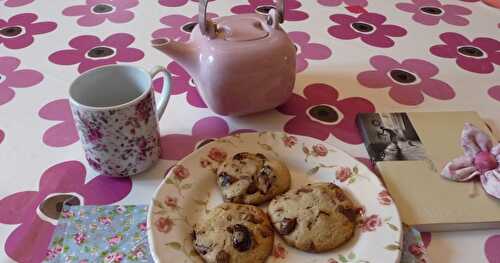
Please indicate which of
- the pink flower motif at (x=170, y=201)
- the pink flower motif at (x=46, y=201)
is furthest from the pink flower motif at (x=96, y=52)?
the pink flower motif at (x=170, y=201)

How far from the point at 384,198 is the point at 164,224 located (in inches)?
9.4

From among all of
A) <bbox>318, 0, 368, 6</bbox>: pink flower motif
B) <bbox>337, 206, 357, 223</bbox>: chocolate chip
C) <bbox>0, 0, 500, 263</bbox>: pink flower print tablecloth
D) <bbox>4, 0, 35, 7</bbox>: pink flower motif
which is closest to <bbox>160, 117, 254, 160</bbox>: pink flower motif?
<bbox>0, 0, 500, 263</bbox>: pink flower print tablecloth

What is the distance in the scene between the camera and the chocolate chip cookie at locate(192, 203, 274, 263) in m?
0.44

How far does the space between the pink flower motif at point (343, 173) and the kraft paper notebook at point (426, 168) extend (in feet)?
0.14

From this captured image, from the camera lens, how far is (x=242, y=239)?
44cm

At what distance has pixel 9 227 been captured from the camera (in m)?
0.51

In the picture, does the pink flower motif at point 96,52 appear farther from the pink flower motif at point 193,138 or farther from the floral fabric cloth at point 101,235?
the floral fabric cloth at point 101,235

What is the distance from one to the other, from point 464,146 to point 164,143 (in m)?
0.38

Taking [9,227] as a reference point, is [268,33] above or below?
above

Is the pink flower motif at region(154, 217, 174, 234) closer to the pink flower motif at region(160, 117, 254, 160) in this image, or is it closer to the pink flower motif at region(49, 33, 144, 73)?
the pink flower motif at region(160, 117, 254, 160)

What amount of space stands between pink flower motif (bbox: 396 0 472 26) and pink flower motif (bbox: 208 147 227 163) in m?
0.55

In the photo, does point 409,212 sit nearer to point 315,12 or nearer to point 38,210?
point 38,210

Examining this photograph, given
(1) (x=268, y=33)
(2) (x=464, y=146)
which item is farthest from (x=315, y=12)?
(2) (x=464, y=146)

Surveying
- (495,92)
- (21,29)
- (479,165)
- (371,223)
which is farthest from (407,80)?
(21,29)
